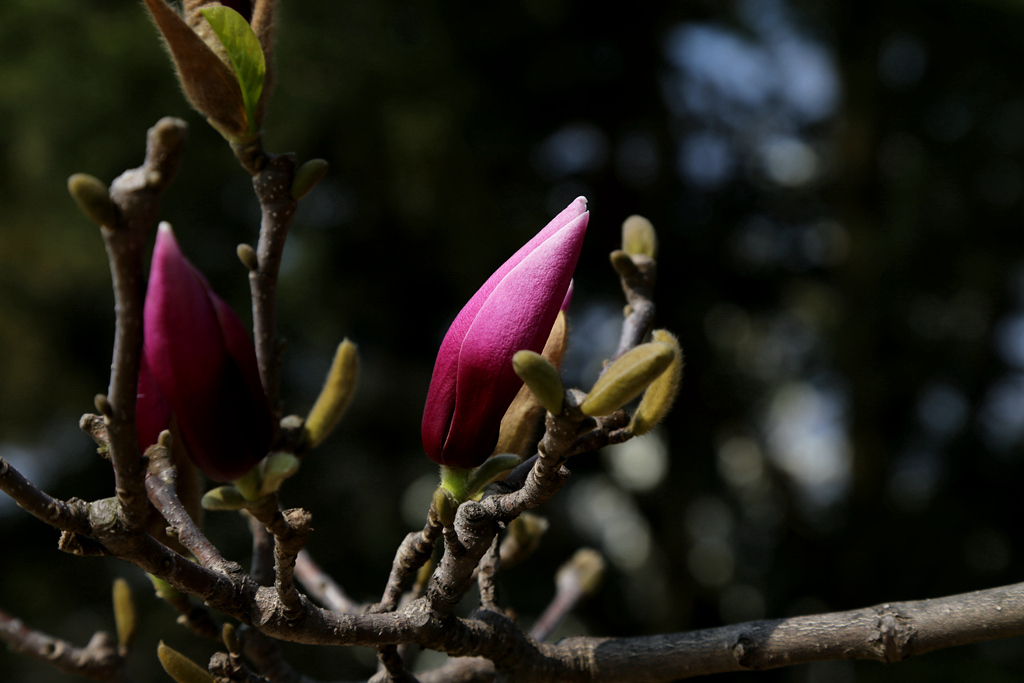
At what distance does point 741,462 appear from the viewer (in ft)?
11.1

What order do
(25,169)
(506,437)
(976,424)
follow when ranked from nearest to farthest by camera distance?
(506,437) < (25,169) < (976,424)

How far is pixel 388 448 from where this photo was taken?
2.72 m

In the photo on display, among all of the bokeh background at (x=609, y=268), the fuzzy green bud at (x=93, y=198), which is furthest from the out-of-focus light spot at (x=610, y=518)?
the fuzzy green bud at (x=93, y=198)

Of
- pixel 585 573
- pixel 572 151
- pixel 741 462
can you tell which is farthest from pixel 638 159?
pixel 585 573

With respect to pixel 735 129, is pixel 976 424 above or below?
below

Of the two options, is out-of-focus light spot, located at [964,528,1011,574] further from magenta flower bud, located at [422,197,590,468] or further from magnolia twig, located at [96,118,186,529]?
magnolia twig, located at [96,118,186,529]

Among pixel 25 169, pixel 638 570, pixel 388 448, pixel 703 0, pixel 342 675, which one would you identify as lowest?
pixel 638 570

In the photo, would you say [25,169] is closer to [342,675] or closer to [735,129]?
[342,675]

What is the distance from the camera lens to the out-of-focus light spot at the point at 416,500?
2.61 meters

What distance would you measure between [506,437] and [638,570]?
2.98 m

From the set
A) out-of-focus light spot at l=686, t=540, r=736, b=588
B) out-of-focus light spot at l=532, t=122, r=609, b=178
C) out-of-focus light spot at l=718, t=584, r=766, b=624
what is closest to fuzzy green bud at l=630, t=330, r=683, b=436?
out-of-focus light spot at l=532, t=122, r=609, b=178

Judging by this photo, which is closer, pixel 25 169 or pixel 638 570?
pixel 25 169

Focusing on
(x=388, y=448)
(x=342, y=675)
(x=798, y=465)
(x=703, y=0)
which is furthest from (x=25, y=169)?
(x=798, y=465)

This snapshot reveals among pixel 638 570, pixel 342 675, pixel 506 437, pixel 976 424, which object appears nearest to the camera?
pixel 506 437
